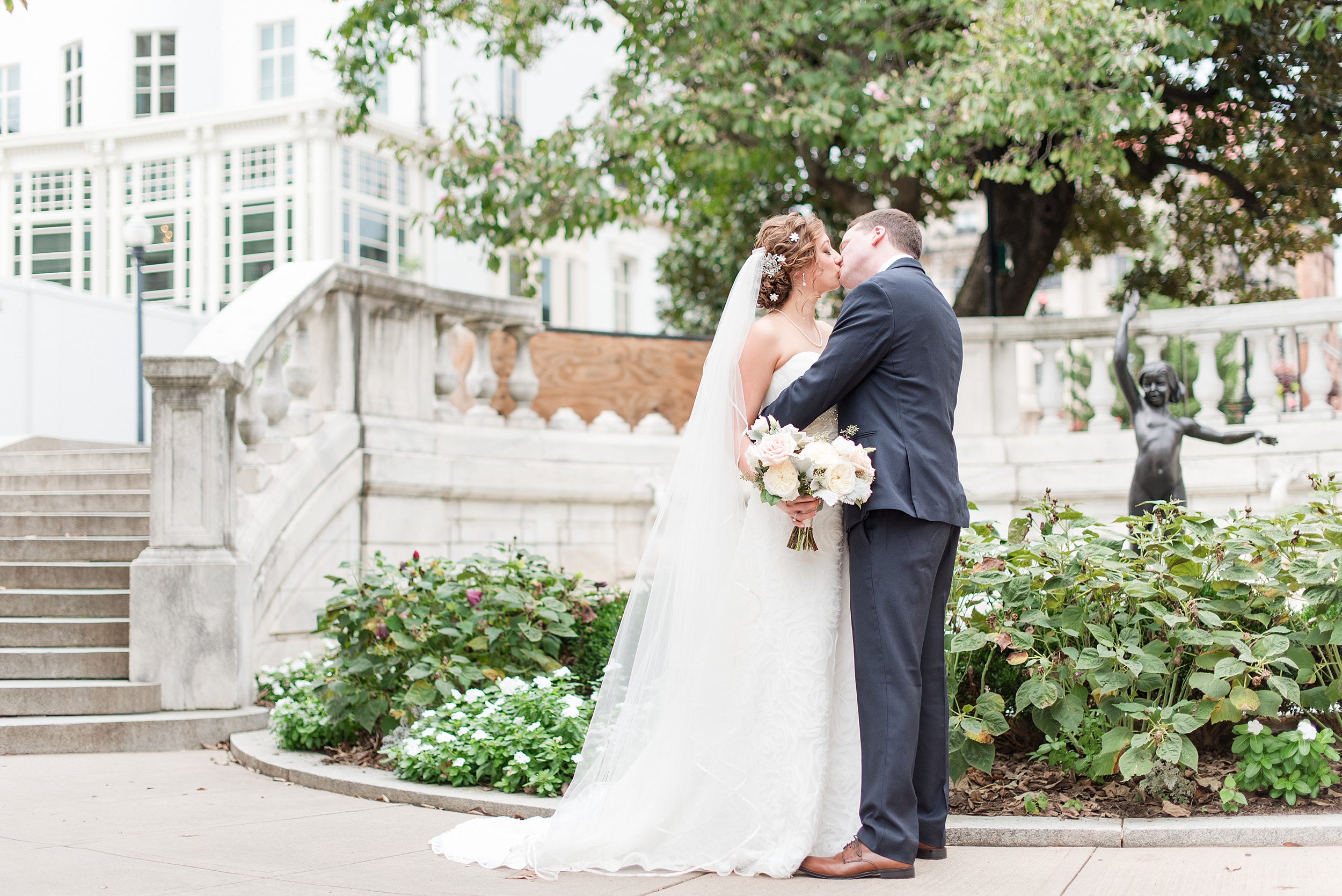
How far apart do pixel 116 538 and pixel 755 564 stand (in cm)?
516

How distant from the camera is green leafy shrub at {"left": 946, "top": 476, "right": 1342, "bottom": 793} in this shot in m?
4.34

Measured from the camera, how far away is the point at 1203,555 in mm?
4730

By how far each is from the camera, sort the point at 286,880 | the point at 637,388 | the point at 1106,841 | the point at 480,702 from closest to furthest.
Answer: the point at 286,880 → the point at 1106,841 → the point at 480,702 → the point at 637,388

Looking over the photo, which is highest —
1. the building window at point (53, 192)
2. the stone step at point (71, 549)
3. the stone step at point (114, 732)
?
the building window at point (53, 192)

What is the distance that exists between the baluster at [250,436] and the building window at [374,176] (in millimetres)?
22763

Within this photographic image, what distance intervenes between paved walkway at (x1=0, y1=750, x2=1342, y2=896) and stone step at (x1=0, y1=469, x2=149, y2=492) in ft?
14.1

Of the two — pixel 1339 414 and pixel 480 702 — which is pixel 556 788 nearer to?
pixel 480 702

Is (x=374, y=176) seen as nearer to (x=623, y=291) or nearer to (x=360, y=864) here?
(x=623, y=291)

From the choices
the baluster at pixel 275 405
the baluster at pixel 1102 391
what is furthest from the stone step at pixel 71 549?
the baluster at pixel 1102 391

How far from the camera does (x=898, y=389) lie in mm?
3932

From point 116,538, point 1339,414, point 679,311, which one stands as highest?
point 679,311

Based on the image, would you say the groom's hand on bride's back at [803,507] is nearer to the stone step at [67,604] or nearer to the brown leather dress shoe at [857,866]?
the brown leather dress shoe at [857,866]

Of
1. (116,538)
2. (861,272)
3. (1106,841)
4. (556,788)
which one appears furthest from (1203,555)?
(116,538)

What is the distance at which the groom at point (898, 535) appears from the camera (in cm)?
376
